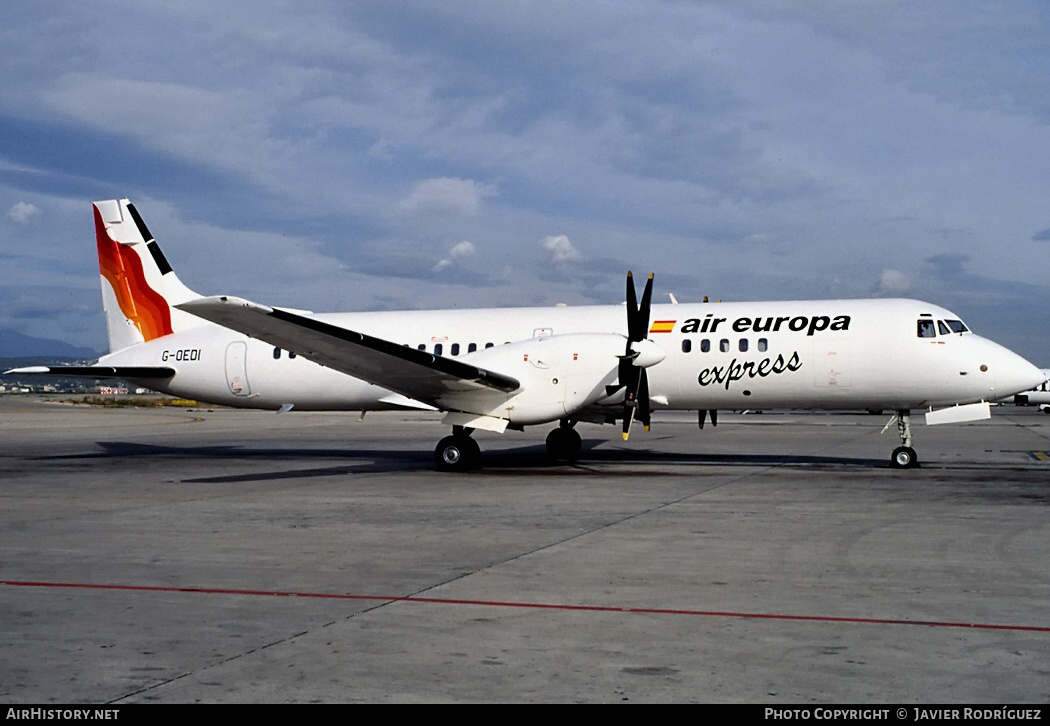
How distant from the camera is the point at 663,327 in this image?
20.8 metres

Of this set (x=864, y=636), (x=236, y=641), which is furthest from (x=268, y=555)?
(x=864, y=636)

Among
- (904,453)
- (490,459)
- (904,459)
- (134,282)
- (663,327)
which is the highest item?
(134,282)

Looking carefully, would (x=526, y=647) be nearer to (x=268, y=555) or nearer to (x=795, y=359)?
(x=268, y=555)

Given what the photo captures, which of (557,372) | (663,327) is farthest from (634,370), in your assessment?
(663,327)

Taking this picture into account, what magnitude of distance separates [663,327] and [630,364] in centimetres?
268

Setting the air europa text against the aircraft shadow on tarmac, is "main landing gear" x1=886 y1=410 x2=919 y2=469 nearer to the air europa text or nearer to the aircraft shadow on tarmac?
the aircraft shadow on tarmac

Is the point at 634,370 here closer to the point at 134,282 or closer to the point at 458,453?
the point at 458,453

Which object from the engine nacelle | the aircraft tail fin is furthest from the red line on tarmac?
the aircraft tail fin

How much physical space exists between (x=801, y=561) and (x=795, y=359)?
11010 mm

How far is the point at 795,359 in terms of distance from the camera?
19859mm

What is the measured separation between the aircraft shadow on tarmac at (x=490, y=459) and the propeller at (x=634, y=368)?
4.61 ft

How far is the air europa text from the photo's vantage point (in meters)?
20.0

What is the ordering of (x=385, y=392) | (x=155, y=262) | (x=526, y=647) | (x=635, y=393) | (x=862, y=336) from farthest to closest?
(x=155, y=262) < (x=385, y=392) < (x=862, y=336) < (x=635, y=393) < (x=526, y=647)
